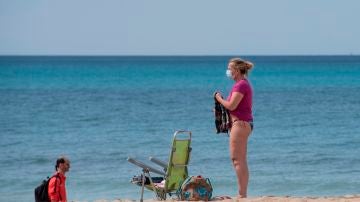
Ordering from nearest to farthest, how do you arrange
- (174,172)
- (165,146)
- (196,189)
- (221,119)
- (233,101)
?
(233,101) < (221,119) < (196,189) < (174,172) < (165,146)

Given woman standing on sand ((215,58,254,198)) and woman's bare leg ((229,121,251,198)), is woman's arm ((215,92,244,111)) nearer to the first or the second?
woman standing on sand ((215,58,254,198))

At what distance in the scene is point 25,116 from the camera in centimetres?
2661

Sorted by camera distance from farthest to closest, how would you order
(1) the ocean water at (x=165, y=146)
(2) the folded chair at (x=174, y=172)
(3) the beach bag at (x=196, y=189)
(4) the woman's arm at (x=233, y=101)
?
(1) the ocean water at (x=165, y=146) → (2) the folded chair at (x=174, y=172) → (3) the beach bag at (x=196, y=189) → (4) the woman's arm at (x=233, y=101)

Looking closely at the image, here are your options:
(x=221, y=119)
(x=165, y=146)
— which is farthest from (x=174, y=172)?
(x=165, y=146)

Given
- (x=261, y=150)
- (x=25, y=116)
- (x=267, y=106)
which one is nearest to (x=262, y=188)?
(x=261, y=150)

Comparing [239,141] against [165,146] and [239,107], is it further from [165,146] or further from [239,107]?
[165,146]

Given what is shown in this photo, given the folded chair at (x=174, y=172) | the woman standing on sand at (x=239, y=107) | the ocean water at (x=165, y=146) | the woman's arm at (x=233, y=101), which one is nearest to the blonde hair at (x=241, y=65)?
the woman standing on sand at (x=239, y=107)

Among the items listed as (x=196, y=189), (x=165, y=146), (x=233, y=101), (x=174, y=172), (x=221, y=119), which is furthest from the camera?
(x=165, y=146)

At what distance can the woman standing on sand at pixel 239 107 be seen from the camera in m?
8.90

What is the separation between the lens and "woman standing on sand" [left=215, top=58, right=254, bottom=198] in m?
8.90

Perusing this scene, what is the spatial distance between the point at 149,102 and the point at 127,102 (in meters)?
0.72

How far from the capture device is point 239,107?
896cm

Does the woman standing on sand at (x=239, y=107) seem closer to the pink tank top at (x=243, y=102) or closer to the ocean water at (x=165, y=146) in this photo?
the pink tank top at (x=243, y=102)

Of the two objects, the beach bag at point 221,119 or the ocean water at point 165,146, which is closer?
the beach bag at point 221,119
